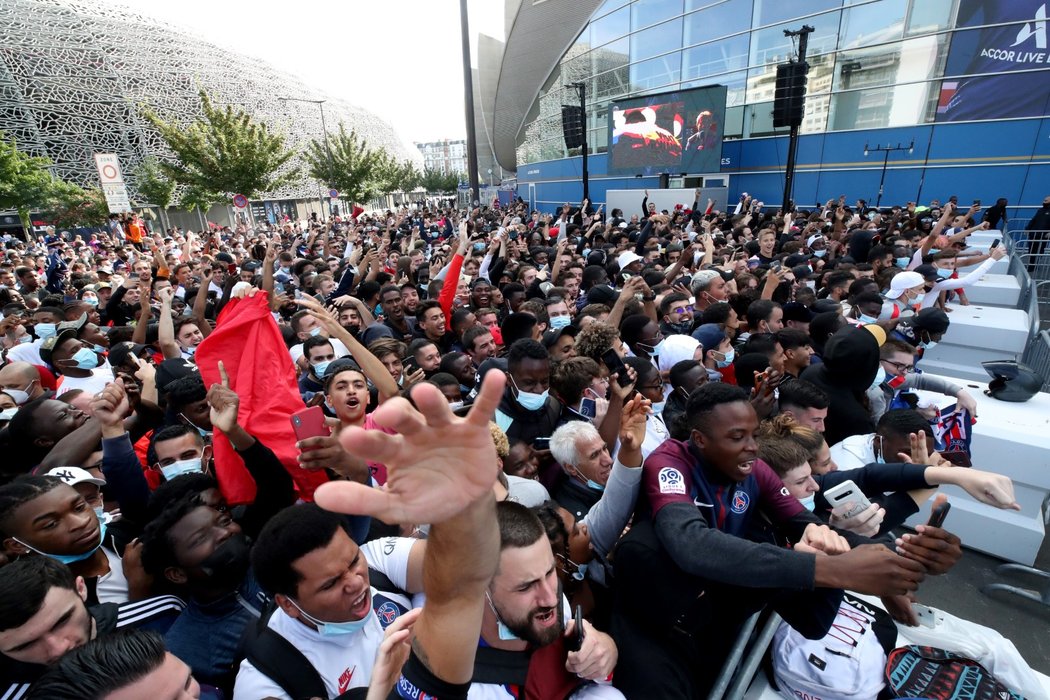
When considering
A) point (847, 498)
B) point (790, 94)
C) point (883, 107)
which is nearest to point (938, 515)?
point (847, 498)

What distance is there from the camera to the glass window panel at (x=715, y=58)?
20812 millimetres

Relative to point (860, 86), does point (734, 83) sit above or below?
above

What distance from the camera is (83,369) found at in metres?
4.20

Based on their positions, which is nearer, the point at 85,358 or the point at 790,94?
the point at 85,358

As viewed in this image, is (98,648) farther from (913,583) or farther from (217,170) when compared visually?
(217,170)

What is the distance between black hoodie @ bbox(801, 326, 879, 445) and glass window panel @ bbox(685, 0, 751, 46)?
22.3m

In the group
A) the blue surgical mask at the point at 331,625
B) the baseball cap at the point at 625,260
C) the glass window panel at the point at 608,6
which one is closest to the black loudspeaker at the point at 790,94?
the baseball cap at the point at 625,260

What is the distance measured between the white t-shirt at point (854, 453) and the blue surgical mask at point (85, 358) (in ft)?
18.7

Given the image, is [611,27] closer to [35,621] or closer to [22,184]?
Answer: [22,184]

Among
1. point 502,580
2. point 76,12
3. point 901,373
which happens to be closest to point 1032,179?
point 901,373

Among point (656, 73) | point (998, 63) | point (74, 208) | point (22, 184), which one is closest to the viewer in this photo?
point (998, 63)

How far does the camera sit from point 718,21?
21.4m

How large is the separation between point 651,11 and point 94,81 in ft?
140

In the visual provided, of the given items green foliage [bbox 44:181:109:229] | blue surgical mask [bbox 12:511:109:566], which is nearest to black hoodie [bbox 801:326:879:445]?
blue surgical mask [bbox 12:511:109:566]
